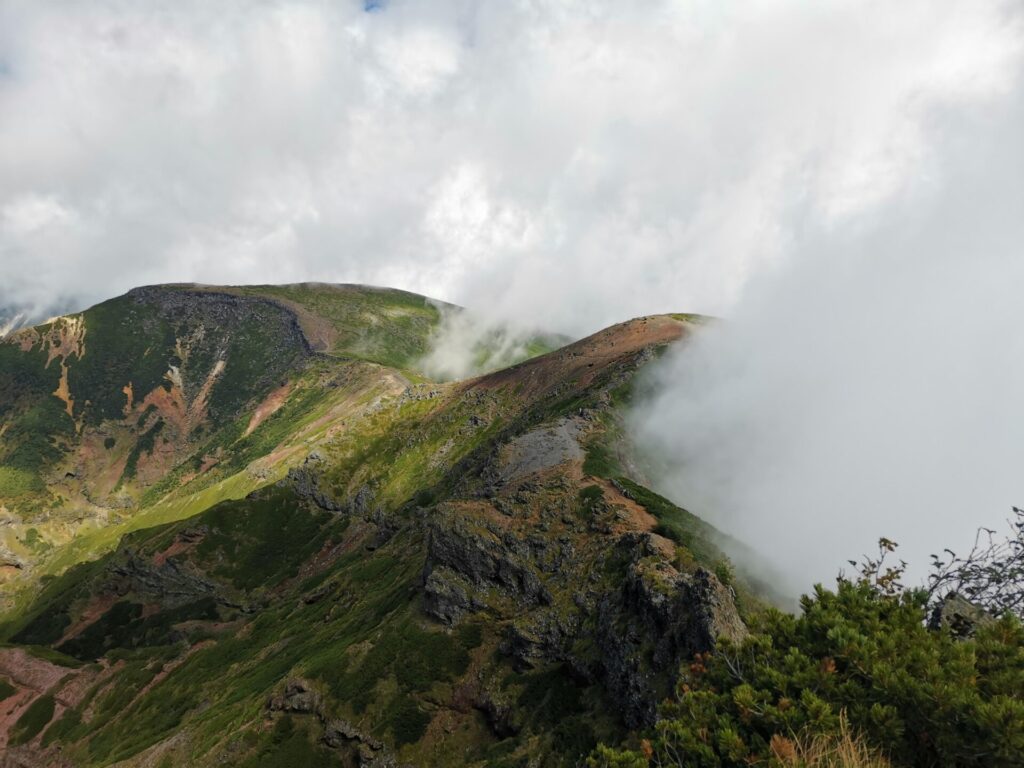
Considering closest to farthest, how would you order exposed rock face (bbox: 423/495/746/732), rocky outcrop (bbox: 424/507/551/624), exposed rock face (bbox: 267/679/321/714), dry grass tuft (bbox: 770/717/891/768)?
dry grass tuft (bbox: 770/717/891/768)
exposed rock face (bbox: 423/495/746/732)
exposed rock face (bbox: 267/679/321/714)
rocky outcrop (bbox: 424/507/551/624)

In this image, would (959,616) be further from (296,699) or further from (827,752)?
(296,699)

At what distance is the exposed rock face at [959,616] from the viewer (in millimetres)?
23109

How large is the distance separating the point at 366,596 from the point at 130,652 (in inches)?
4662

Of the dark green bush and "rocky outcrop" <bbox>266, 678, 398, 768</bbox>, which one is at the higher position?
the dark green bush

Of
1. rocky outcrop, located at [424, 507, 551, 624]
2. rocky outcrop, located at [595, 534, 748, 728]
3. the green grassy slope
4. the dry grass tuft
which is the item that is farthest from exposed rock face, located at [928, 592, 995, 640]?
rocky outcrop, located at [424, 507, 551, 624]

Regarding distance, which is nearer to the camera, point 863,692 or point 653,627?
point 863,692

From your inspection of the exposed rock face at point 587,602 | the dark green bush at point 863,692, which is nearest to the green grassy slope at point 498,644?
the exposed rock face at point 587,602

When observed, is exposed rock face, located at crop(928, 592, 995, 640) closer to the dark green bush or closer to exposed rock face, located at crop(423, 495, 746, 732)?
the dark green bush

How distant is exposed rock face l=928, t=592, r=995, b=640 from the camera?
23.1 meters

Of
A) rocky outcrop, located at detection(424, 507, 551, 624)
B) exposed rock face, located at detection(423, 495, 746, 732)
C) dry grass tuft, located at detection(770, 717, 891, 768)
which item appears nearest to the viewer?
dry grass tuft, located at detection(770, 717, 891, 768)

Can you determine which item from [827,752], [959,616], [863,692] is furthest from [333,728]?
[827,752]

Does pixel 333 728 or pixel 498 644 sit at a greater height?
pixel 498 644

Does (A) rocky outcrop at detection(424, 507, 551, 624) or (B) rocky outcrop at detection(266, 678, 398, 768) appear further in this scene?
(A) rocky outcrop at detection(424, 507, 551, 624)

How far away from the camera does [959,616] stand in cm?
2322
